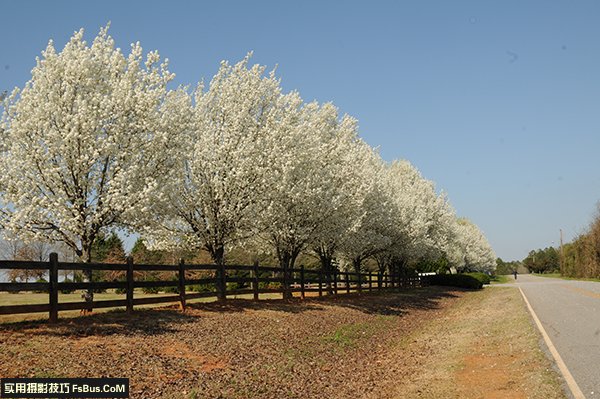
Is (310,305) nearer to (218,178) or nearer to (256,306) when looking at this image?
(256,306)

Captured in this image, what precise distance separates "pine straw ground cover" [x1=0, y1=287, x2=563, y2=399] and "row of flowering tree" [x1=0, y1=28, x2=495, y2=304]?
475 cm

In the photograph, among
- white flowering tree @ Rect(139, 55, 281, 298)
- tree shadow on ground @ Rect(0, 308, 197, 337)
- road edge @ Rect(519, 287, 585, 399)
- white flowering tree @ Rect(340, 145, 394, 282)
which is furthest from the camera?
white flowering tree @ Rect(340, 145, 394, 282)

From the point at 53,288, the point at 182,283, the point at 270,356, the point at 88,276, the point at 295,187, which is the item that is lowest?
the point at 270,356

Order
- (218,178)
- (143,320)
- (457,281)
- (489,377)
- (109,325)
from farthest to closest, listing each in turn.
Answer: (457,281), (218,178), (143,320), (109,325), (489,377)

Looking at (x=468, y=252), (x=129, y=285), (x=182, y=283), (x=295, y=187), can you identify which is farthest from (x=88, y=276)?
(x=468, y=252)

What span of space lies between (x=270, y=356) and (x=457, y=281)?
175 feet

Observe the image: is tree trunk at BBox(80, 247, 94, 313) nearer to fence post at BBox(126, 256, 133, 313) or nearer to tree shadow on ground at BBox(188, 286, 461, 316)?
fence post at BBox(126, 256, 133, 313)

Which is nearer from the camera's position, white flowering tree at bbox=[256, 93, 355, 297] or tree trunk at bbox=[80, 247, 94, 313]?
tree trunk at bbox=[80, 247, 94, 313]

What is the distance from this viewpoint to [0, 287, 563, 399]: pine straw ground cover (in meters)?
11.1

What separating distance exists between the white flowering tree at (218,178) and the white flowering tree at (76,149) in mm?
3178

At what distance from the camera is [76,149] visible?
18891mm

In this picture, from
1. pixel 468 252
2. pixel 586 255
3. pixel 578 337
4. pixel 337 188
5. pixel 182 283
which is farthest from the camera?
pixel 468 252

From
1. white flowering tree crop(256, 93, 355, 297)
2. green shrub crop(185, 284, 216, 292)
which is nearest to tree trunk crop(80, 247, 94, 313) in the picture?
white flowering tree crop(256, 93, 355, 297)

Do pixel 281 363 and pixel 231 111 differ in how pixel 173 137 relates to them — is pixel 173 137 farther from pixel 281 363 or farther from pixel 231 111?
pixel 281 363
